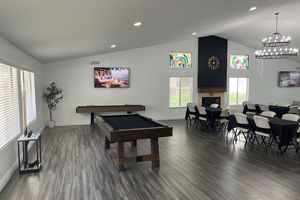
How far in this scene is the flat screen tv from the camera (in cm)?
1248

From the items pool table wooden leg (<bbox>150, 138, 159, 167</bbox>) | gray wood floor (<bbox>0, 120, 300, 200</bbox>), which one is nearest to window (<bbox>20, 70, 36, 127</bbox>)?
gray wood floor (<bbox>0, 120, 300, 200</bbox>)

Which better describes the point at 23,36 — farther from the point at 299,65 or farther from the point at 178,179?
the point at 299,65

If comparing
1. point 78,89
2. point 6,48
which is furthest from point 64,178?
point 78,89

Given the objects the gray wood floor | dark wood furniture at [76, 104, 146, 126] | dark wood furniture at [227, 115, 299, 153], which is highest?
dark wood furniture at [76, 104, 146, 126]

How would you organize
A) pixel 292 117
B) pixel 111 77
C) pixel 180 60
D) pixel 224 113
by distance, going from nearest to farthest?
pixel 292 117
pixel 224 113
pixel 111 77
pixel 180 60

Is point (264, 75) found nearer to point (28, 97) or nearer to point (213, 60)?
point (213, 60)

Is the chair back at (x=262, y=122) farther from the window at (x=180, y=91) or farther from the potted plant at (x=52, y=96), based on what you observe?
the potted plant at (x=52, y=96)

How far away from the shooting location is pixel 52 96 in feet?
27.8

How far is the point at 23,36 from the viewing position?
394 centimetres

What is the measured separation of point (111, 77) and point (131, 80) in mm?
905

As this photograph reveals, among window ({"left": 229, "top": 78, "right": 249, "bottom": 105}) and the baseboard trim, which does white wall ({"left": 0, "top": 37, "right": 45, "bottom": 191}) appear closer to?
the baseboard trim

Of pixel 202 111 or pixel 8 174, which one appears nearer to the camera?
pixel 8 174

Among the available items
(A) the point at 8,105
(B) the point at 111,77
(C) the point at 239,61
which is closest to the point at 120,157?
(A) the point at 8,105

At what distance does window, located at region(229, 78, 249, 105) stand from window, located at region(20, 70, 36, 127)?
930 centimetres
